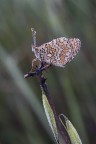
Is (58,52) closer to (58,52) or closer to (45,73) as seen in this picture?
(58,52)

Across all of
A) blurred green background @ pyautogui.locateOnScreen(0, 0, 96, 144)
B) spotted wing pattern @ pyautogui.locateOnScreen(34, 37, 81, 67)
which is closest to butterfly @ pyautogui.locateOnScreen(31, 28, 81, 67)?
spotted wing pattern @ pyautogui.locateOnScreen(34, 37, 81, 67)

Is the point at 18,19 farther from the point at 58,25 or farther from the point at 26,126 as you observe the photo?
the point at 26,126

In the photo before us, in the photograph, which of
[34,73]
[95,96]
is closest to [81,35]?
[95,96]

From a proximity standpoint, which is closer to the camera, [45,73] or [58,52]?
[58,52]

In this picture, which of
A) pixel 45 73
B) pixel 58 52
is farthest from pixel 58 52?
pixel 45 73

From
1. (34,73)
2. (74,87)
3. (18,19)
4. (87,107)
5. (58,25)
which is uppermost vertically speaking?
(18,19)

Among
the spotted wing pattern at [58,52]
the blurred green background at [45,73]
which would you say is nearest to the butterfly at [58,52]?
the spotted wing pattern at [58,52]
